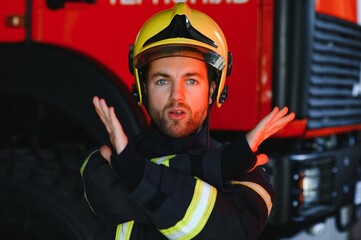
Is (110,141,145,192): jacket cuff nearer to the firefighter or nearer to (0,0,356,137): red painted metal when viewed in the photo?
the firefighter

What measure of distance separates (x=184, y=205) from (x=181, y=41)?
401 mm

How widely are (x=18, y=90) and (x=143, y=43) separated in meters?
1.07

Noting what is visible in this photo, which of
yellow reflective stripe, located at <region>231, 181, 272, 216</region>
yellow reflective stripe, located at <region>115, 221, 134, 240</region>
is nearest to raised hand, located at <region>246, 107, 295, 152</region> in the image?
yellow reflective stripe, located at <region>231, 181, 272, 216</region>

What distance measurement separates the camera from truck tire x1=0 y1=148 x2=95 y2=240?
239 centimetres

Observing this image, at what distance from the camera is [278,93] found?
93.4 inches

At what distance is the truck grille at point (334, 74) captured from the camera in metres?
2.52

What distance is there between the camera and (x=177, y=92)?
1619 mm

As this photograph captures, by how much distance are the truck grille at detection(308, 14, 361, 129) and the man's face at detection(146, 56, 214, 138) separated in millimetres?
930

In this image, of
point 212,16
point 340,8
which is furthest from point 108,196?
point 340,8

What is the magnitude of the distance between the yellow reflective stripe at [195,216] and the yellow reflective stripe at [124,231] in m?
0.15

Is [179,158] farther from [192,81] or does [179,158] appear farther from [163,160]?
[192,81]

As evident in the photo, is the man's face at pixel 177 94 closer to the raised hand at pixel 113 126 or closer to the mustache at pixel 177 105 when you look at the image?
the mustache at pixel 177 105

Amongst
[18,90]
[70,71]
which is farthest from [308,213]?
[18,90]

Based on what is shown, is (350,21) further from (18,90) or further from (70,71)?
(18,90)
